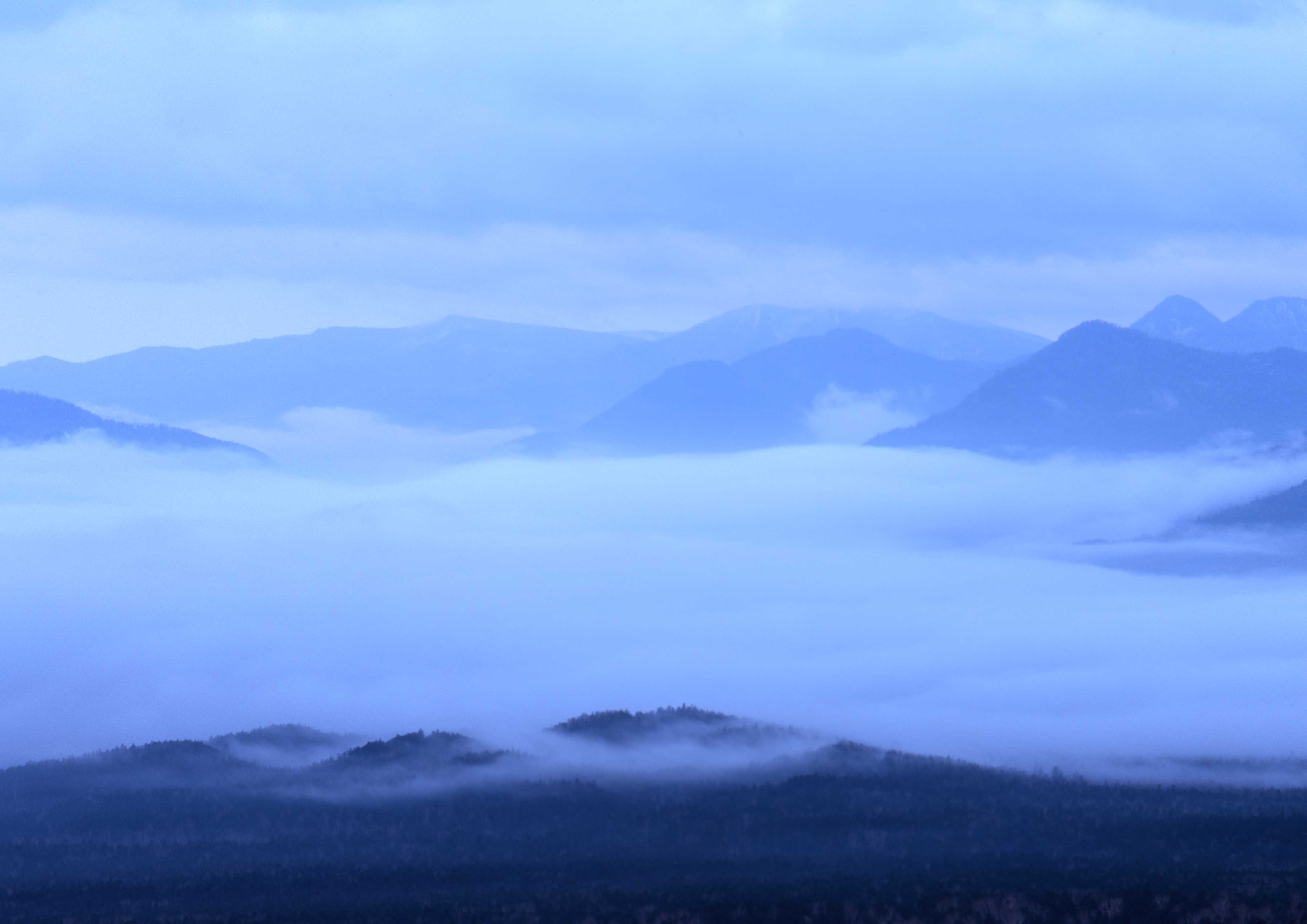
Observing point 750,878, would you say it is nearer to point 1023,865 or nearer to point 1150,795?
point 1023,865

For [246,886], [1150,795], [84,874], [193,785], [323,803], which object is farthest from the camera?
[193,785]

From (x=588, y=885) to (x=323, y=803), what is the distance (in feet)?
245

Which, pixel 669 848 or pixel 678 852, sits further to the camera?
pixel 669 848

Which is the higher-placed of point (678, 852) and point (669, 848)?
point (669, 848)

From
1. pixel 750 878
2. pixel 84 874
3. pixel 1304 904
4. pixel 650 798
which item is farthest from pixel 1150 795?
pixel 84 874

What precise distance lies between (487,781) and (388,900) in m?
80.4

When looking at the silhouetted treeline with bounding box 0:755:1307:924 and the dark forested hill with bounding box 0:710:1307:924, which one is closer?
the silhouetted treeline with bounding box 0:755:1307:924

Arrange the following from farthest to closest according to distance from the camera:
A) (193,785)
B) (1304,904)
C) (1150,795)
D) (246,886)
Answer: (193,785)
(1150,795)
(246,886)
(1304,904)

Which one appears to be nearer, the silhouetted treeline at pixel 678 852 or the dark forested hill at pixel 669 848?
the silhouetted treeline at pixel 678 852

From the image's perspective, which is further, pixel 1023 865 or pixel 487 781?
pixel 487 781

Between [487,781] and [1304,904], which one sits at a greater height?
[487,781]

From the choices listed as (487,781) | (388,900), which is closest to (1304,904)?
(388,900)

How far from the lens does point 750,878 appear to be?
113m

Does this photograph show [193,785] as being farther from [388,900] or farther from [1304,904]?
[1304,904]
